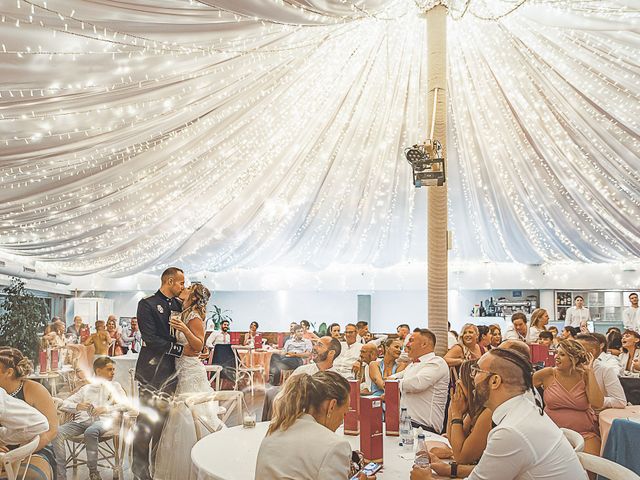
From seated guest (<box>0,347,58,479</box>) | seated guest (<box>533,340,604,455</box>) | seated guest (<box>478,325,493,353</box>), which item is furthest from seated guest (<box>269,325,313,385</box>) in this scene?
seated guest (<box>0,347,58,479</box>)

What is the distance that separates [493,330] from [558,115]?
353cm

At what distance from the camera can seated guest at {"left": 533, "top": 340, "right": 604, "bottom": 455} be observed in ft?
14.2

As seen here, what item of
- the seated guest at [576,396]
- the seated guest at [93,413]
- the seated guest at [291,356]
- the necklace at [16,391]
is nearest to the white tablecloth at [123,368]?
the seated guest at [291,356]

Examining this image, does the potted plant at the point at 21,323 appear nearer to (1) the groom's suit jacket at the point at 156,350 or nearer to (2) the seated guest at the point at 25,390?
(1) the groom's suit jacket at the point at 156,350

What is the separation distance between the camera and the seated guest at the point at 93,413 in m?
4.99

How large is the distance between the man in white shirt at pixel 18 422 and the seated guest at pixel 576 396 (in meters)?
3.46

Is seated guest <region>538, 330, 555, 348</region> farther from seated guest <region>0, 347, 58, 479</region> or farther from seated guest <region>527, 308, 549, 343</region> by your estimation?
seated guest <region>0, 347, 58, 479</region>

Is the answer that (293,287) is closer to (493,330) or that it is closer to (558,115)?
(493,330)

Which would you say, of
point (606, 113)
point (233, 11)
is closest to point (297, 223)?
point (606, 113)

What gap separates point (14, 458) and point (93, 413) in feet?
7.15

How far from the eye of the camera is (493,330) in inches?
338

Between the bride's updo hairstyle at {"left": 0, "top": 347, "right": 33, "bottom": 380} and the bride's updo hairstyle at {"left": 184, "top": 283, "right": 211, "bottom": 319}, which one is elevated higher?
the bride's updo hairstyle at {"left": 184, "top": 283, "right": 211, "bottom": 319}

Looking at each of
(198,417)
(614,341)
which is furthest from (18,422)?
(614,341)

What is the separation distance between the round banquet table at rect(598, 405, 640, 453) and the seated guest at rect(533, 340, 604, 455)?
0.09 metres
